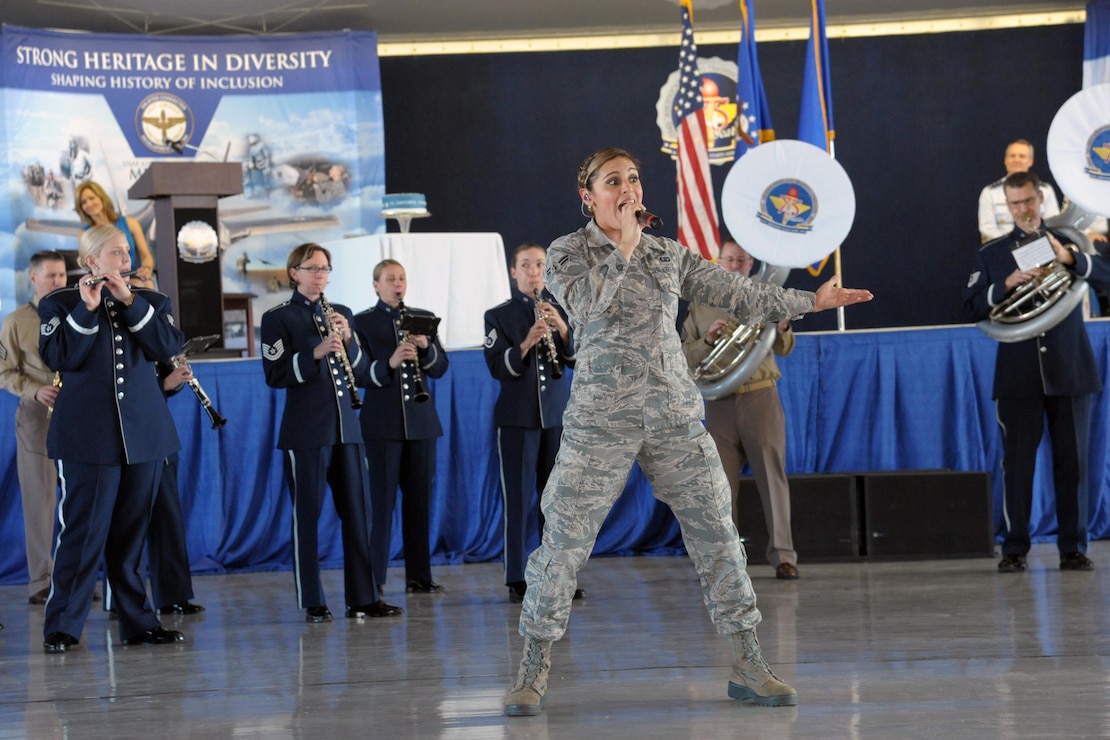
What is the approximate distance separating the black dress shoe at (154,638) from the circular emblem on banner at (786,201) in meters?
3.09

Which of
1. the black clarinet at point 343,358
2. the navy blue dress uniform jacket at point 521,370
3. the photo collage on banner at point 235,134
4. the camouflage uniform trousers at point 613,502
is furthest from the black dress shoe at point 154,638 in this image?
the photo collage on banner at point 235,134

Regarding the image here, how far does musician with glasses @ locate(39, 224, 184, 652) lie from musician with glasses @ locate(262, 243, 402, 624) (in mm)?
571

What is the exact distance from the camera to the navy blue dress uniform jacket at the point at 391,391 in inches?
248

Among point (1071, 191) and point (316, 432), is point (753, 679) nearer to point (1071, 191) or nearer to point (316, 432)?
point (316, 432)

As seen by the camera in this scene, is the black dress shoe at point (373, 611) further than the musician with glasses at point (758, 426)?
No

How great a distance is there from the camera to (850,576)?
6.42 m

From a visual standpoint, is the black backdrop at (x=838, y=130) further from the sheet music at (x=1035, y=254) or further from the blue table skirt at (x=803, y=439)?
the sheet music at (x=1035, y=254)

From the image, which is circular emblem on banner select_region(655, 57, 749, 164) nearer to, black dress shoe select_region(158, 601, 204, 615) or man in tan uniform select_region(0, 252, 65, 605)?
man in tan uniform select_region(0, 252, 65, 605)

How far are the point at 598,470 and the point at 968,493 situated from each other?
4109mm

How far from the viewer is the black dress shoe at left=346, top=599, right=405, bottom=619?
5.59m

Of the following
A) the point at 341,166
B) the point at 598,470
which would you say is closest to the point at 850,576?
the point at 598,470

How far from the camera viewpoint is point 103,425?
16.0 ft

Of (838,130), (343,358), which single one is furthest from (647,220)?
(838,130)

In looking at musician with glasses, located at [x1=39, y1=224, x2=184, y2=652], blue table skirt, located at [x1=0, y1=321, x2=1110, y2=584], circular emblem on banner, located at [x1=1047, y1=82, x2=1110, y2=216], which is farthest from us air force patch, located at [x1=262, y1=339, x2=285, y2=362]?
circular emblem on banner, located at [x1=1047, y1=82, x2=1110, y2=216]
